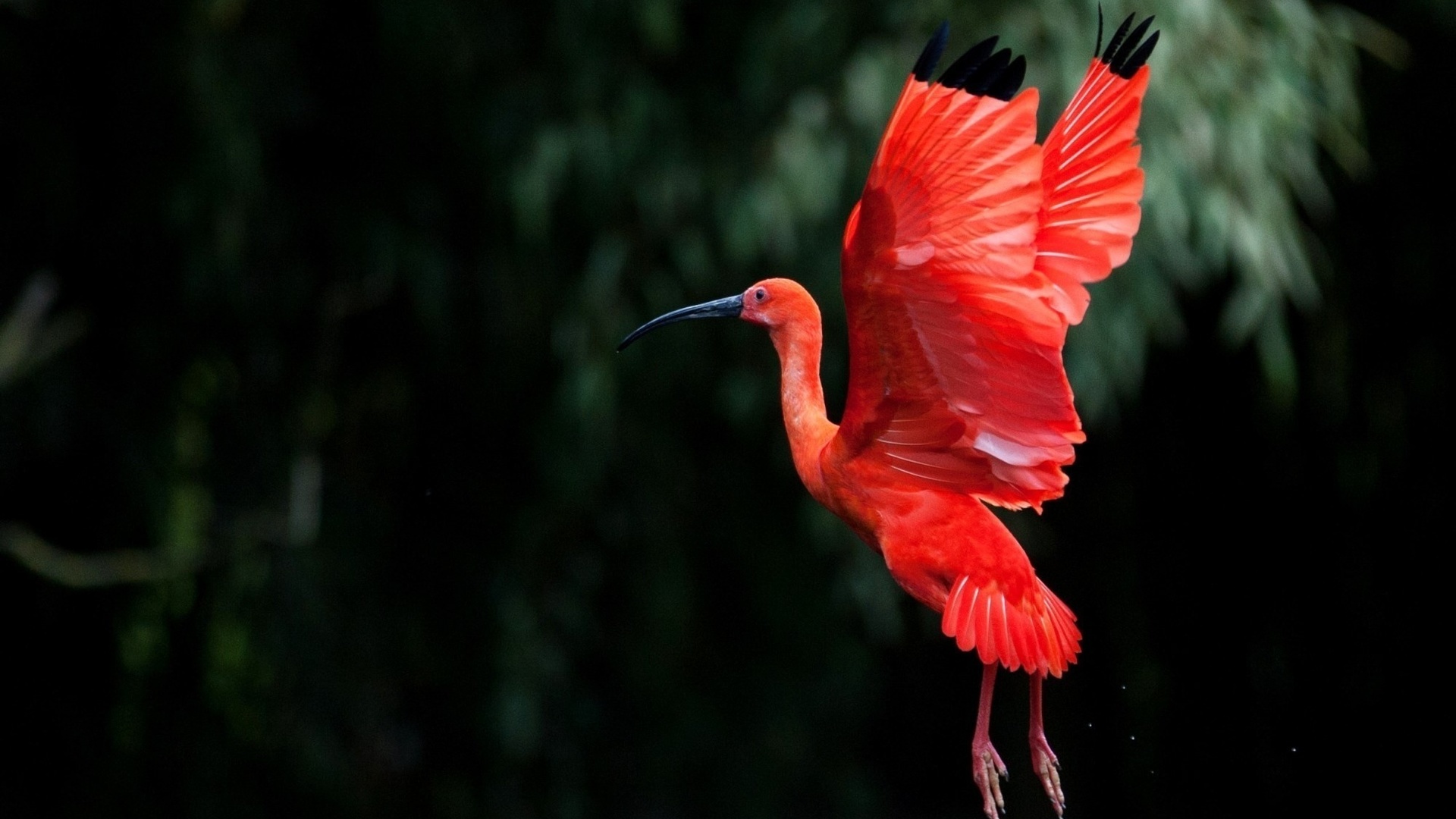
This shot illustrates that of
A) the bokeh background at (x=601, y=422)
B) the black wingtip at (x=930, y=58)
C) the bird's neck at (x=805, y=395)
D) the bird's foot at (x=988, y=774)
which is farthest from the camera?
the bokeh background at (x=601, y=422)

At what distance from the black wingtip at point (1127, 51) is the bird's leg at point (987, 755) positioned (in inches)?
20.1

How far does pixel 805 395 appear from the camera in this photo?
53.7 inches

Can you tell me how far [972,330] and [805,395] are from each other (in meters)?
0.20

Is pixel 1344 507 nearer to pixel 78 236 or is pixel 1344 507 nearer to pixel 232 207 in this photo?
pixel 232 207

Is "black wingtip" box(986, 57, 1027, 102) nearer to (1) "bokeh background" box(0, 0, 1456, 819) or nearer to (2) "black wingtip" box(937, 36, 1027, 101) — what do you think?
(2) "black wingtip" box(937, 36, 1027, 101)

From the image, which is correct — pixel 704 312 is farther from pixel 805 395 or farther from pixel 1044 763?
pixel 1044 763

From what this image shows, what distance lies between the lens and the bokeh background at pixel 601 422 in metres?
2.97

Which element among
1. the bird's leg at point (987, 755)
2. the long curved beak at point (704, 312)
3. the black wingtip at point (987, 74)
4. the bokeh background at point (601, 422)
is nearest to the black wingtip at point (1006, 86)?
the black wingtip at point (987, 74)

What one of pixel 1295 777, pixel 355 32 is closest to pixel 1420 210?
pixel 1295 777

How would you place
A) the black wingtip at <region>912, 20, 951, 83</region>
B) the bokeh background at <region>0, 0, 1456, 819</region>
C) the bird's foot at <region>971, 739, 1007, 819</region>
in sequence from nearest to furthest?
the black wingtip at <region>912, 20, 951, 83</region>, the bird's foot at <region>971, 739, 1007, 819</region>, the bokeh background at <region>0, 0, 1456, 819</region>

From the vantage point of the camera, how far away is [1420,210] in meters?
3.31

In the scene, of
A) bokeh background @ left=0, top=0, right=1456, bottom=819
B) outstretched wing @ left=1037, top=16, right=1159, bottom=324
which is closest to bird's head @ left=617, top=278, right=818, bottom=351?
outstretched wing @ left=1037, top=16, right=1159, bottom=324

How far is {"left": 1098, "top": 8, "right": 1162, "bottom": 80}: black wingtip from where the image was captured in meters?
1.26

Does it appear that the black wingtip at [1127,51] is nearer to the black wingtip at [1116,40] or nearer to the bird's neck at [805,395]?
the black wingtip at [1116,40]
